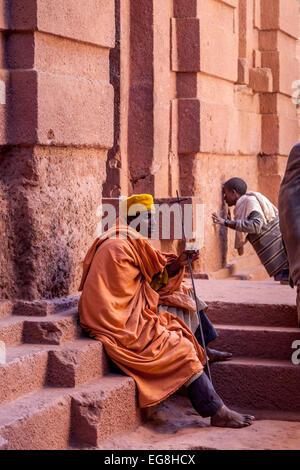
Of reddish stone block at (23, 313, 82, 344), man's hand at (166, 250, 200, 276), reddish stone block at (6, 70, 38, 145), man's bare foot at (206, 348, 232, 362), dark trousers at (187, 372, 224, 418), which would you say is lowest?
dark trousers at (187, 372, 224, 418)

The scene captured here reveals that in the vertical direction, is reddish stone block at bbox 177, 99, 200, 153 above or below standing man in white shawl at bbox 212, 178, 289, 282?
above

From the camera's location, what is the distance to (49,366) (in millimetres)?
5629

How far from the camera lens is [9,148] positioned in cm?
600

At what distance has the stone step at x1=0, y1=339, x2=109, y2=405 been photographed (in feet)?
17.1

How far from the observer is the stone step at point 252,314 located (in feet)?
23.1

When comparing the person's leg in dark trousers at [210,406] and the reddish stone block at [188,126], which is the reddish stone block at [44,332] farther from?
the reddish stone block at [188,126]

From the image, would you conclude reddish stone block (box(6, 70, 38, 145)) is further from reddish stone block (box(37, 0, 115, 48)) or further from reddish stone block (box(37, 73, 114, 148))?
reddish stone block (box(37, 0, 115, 48))

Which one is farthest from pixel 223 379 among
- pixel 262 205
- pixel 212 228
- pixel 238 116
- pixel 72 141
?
pixel 238 116

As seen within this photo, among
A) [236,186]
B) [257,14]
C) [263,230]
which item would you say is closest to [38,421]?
[263,230]

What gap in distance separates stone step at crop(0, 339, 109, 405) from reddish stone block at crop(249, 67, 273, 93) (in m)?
7.03

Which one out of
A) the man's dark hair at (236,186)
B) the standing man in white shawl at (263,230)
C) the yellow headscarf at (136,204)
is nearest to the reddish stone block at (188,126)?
the man's dark hair at (236,186)

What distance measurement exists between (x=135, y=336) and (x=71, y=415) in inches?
30.6

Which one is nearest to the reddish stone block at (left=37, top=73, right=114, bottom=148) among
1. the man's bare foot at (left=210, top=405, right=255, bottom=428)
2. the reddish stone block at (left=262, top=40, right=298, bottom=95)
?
the man's bare foot at (left=210, top=405, right=255, bottom=428)

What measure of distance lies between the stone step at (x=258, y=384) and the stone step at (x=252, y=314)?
39 centimetres
